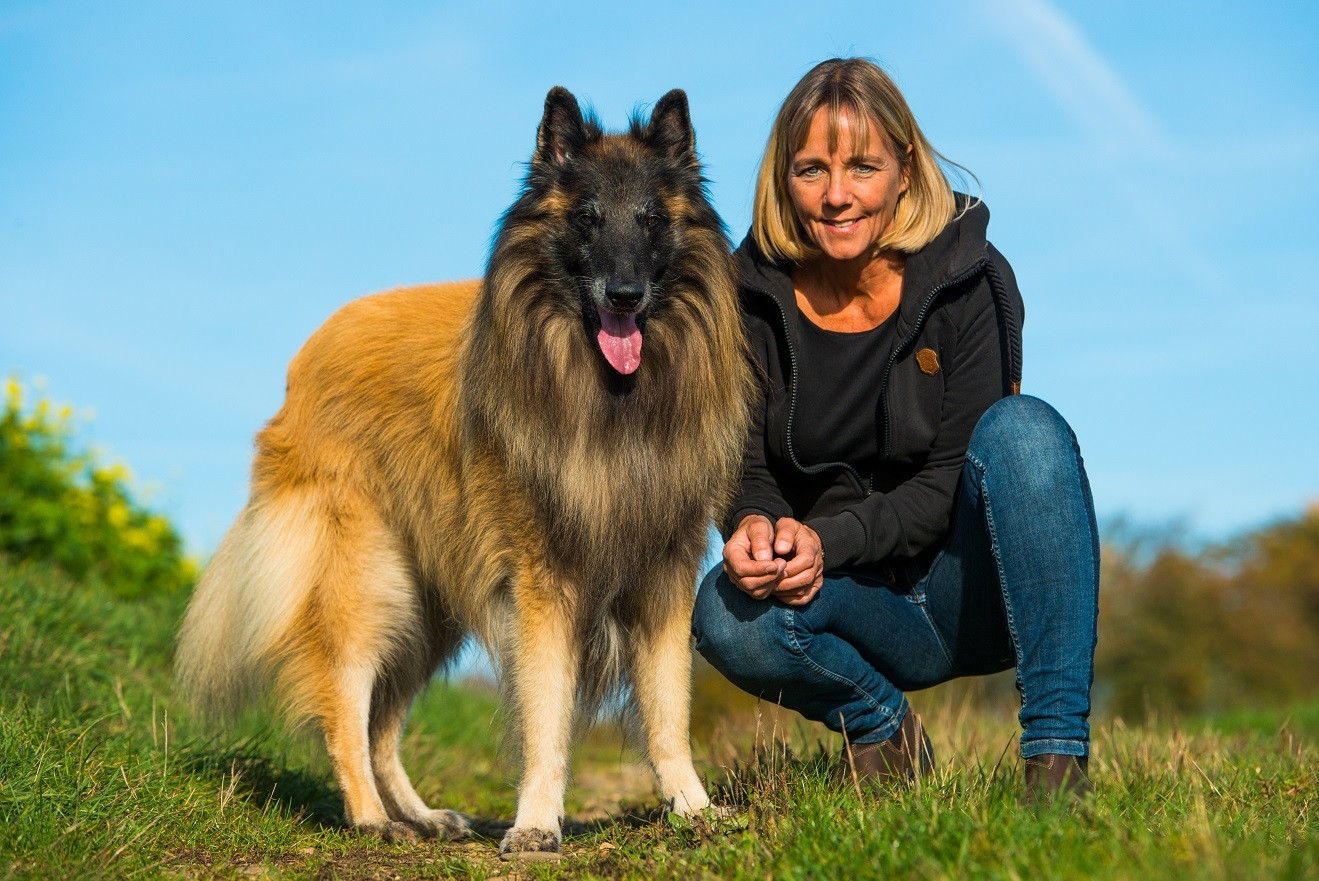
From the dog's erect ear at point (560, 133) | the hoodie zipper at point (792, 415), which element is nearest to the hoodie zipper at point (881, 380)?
the hoodie zipper at point (792, 415)

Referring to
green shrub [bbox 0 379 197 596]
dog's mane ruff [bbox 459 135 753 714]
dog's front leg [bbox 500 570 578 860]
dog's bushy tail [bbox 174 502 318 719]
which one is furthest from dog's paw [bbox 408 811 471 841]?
green shrub [bbox 0 379 197 596]

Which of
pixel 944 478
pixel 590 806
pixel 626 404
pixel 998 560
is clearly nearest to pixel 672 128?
pixel 626 404

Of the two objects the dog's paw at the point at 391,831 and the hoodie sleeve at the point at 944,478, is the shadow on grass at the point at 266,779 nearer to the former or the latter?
the dog's paw at the point at 391,831

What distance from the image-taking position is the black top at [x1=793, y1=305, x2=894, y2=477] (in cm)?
343

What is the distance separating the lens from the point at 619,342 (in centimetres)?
352

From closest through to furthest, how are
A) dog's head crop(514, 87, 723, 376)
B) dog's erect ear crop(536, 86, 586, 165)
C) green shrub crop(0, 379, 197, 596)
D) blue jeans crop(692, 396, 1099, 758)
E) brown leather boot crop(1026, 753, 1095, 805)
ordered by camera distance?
brown leather boot crop(1026, 753, 1095, 805) < blue jeans crop(692, 396, 1099, 758) < dog's head crop(514, 87, 723, 376) < dog's erect ear crop(536, 86, 586, 165) < green shrub crop(0, 379, 197, 596)

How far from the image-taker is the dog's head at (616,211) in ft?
11.4

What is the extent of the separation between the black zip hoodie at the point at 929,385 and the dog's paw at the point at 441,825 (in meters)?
1.51

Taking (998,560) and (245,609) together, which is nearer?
(998,560)

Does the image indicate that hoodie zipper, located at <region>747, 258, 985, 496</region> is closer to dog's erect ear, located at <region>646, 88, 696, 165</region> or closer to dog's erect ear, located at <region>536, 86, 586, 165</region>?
dog's erect ear, located at <region>646, 88, 696, 165</region>

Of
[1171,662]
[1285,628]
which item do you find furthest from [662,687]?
[1285,628]

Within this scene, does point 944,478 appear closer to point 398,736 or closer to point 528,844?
point 528,844

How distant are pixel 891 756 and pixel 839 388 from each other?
1144mm

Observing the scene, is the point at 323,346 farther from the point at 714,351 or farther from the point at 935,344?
the point at 935,344
